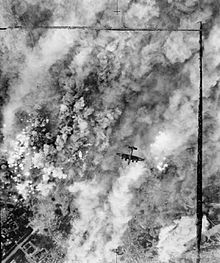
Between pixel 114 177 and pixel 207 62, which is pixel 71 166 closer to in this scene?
pixel 114 177

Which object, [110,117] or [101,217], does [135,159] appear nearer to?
[110,117]

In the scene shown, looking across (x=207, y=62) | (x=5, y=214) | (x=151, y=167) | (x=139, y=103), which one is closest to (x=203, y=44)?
(x=207, y=62)

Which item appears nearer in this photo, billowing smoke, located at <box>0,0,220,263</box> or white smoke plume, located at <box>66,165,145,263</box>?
billowing smoke, located at <box>0,0,220,263</box>

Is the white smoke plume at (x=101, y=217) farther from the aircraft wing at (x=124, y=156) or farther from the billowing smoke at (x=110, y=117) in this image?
the aircraft wing at (x=124, y=156)

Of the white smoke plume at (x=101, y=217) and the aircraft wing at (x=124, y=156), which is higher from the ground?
the aircraft wing at (x=124, y=156)

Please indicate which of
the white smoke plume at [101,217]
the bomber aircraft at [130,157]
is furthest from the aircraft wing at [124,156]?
the white smoke plume at [101,217]

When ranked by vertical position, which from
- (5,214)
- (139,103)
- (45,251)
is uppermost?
(139,103)

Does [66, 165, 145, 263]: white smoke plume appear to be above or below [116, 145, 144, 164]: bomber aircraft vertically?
below

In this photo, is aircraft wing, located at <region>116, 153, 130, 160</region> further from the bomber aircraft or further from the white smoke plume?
the white smoke plume

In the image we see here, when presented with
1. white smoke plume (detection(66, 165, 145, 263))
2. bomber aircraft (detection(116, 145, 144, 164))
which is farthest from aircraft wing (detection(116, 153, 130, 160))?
white smoke plume (detection(66, 165, 145, 263))
